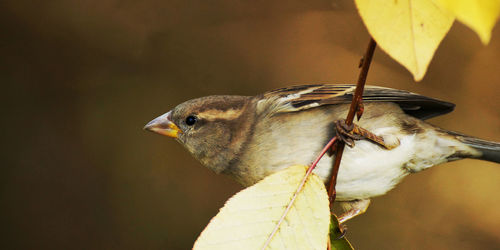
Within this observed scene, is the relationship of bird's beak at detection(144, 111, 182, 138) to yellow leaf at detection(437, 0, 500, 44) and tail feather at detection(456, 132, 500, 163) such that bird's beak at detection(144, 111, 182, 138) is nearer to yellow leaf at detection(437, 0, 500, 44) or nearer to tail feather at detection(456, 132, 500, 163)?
tail feather at detection(456, 132, 500, 163)

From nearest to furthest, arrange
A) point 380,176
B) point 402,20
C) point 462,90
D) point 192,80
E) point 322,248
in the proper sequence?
point 402,20 → point 322,248 → point 380,176 → point 462,90 → point 192,80

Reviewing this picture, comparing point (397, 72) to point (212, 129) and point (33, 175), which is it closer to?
point (212, 129)

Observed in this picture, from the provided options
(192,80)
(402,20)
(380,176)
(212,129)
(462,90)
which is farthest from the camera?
(192,80)

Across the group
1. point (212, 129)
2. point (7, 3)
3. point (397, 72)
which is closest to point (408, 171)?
point (212, 129)

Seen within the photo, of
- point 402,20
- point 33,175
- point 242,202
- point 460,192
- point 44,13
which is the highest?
point 44,13

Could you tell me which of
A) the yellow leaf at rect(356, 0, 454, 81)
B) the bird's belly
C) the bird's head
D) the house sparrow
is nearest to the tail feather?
the house sparrow

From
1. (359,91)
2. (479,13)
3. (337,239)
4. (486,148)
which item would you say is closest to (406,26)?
(479,13)
